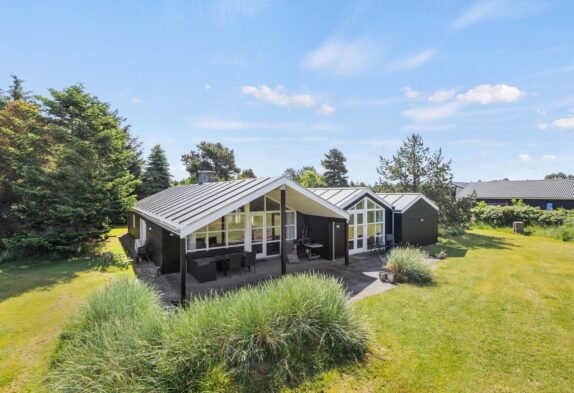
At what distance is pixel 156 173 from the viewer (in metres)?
28.8

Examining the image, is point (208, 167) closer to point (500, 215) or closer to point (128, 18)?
point (128, 18)

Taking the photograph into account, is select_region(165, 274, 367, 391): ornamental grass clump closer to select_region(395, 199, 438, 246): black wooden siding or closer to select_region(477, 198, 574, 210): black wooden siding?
select_region(395, 199, 438, 246): black wooden siding

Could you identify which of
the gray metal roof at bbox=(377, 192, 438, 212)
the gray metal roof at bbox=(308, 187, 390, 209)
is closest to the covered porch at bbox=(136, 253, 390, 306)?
the gray metal roof at bbox=(308, 187, 390, 209)

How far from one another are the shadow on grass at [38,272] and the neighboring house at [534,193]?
3663 cm

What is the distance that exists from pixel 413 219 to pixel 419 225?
29.1 inches

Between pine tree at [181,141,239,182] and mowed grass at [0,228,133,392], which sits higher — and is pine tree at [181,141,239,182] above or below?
above

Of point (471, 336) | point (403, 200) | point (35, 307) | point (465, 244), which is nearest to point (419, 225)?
Answer: point (403, 200)

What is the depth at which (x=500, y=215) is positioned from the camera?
22.5 m

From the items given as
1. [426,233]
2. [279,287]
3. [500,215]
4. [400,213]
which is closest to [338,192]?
[400,213]

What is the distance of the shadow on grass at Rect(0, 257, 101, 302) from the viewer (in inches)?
324

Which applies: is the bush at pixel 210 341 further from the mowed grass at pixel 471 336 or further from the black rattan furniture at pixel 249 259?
the black rattan furniture at pixel 249 259

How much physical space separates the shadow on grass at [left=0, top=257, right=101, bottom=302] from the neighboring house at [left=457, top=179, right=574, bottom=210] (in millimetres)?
36626

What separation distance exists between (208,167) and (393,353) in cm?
4054

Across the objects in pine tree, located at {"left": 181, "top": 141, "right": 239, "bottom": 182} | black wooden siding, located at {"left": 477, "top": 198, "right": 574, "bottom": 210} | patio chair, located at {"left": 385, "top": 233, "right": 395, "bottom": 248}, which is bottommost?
patio chair, located at {"left": 385, "top": 233, "right": 395, "bottom": 248}
